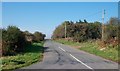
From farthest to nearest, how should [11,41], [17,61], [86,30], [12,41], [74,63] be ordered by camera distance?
1. [86,30]
2. [12,41]
3. [11,41]
4. [17,61]
5. [74,63]

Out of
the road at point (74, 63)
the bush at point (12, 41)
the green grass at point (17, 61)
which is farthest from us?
the bush at point (12, 41)

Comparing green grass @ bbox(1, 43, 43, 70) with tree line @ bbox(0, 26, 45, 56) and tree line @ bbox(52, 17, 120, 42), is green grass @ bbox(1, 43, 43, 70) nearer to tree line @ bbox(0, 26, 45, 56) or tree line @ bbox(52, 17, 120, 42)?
tree line @ bbox(0, 26, 45, 56)

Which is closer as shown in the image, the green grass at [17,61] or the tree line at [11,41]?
the green grass at [17,61]

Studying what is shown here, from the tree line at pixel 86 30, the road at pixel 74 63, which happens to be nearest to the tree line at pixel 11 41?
the road at pixel 74 63

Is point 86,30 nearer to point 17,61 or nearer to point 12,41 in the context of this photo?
point 12,41

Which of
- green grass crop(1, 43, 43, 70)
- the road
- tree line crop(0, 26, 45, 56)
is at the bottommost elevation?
the road

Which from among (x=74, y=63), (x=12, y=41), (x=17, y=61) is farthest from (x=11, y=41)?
(x=74, y=63)

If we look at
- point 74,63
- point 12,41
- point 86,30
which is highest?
point 86,30

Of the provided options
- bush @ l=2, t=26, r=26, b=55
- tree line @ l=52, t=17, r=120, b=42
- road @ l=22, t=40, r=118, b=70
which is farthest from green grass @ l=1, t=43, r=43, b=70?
tree line @ l=52, t=17, r=120, b=42

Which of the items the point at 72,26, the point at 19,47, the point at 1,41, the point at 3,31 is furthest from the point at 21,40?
the point at 72,26

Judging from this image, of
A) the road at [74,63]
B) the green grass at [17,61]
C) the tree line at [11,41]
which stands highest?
the tree line at [11,41]

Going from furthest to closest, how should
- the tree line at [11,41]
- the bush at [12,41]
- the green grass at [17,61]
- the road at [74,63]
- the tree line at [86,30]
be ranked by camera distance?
the tree line at [86,30] → the bush at [12,41] → the tree line at [11,41] → the green grass at [17,61] → the road at [74,63]

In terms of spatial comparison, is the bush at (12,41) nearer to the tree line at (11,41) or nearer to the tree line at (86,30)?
the tree line at (11,41)

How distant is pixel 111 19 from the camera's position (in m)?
68.4
